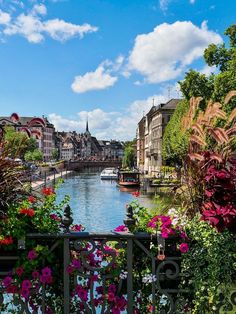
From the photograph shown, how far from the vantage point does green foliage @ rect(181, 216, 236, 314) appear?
4.29 m

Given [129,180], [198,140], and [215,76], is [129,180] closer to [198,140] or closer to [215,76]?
[215,76]

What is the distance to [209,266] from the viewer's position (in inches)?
169

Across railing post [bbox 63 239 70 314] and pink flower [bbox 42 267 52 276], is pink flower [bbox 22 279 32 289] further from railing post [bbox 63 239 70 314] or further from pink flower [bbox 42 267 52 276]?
railing post [bbox 63 239 70 314]

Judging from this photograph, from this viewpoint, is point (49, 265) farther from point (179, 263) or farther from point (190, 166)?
point (190, 166)

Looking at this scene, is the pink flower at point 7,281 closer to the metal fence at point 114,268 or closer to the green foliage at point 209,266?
the metal fence at point 114,268

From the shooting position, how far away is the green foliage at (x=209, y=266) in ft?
14.1

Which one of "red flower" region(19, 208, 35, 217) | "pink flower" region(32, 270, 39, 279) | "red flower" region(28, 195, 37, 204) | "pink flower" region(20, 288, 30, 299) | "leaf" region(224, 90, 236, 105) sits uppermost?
"leaf" region(224, 90, 236, 105)

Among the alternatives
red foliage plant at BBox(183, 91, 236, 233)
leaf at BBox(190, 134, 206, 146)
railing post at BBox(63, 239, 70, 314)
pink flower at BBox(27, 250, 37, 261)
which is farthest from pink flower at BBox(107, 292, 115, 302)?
leaf at BBox(190, 134, 206, 146)

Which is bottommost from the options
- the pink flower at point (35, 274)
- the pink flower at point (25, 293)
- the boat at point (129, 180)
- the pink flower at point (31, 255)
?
the boat at point (129, 180)

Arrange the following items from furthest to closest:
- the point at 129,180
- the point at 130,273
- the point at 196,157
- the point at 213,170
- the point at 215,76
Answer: the point at 129,180 < the point at 215,76 < the point at 130,273 < the point at 196,157 < the point at 213,170

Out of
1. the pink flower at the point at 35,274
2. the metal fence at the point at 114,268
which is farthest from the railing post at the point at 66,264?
the pink flower at the point at 35,274

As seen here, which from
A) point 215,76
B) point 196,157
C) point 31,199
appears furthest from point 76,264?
point 215,76

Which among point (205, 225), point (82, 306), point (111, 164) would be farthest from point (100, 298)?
point (111, 164)

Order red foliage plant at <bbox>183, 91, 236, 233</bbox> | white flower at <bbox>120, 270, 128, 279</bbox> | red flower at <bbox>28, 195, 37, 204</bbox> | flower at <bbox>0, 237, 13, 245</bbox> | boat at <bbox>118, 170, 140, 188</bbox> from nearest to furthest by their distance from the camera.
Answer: red foliage plant at <bbox>183, 91, 236, 233</bbox> < flower at <bbox>0, 237, 13, 245</bbox> < white flower at <bbox>120, 270, 128, 279</bbox> < red flower at <bbox>28, 195, 37, 204</bbox> < boat at <bbox>118, 170, 140, 188</bbox>
